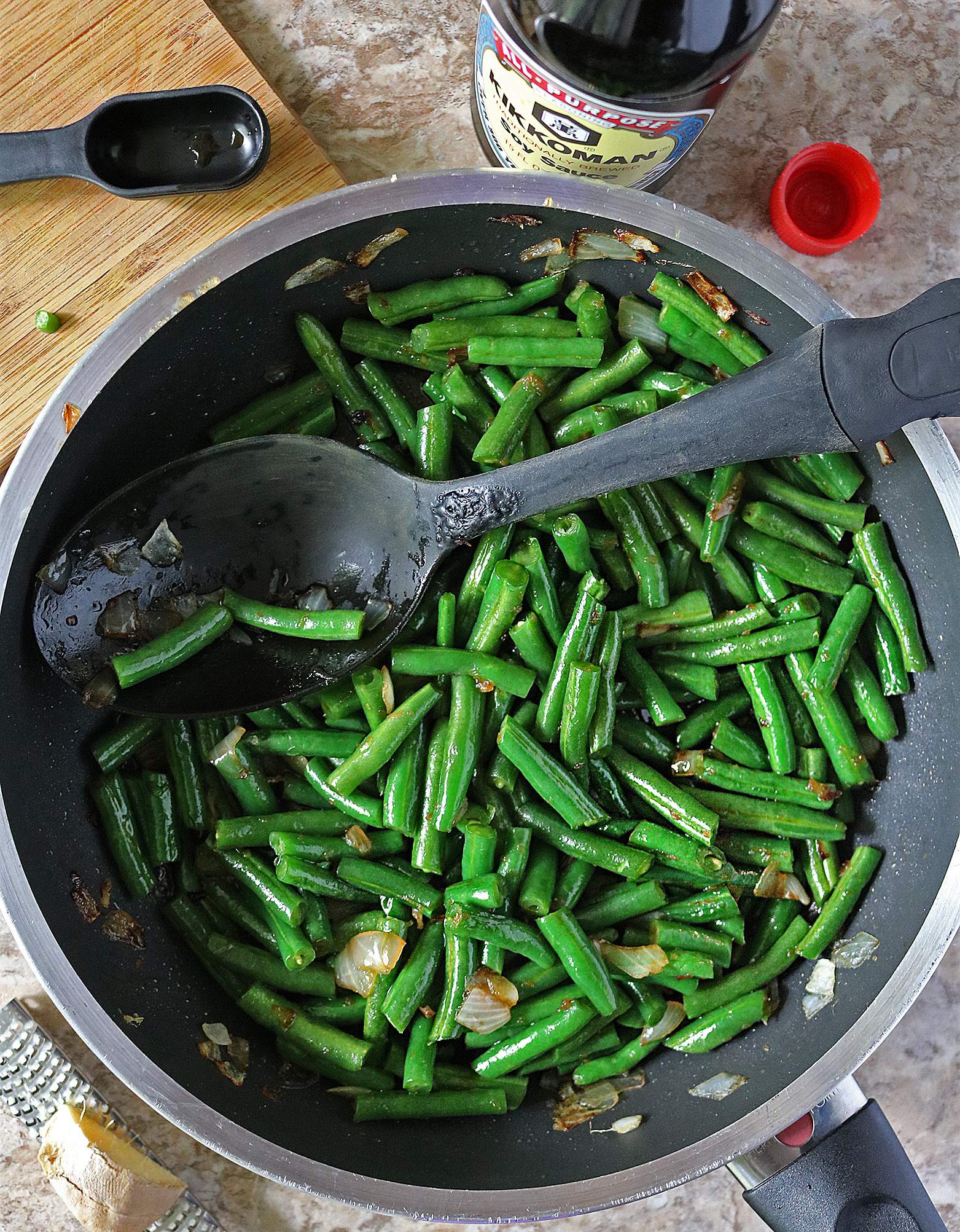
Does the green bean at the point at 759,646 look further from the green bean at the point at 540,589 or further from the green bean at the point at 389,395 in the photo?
the green bean at the point at 389,395

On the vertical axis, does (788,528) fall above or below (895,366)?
below

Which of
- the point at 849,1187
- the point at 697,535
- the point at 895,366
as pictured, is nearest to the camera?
Answer: the point at 895,366

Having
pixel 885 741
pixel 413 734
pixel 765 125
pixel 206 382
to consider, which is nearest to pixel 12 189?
pixel 206 382

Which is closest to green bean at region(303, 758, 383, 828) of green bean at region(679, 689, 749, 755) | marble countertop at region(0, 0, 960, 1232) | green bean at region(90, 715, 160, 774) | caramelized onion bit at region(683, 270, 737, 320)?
green bean at region(90, 715, 160, 774)

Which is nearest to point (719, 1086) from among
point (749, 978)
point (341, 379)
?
point (749, 978)

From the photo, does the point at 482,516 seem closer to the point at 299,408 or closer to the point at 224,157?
the point at 299,408

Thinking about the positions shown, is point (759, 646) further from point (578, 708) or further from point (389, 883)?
point (389, 883)

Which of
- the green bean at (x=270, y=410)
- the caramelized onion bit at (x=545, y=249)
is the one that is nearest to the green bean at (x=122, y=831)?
the green bean at (x=270, y=410)
